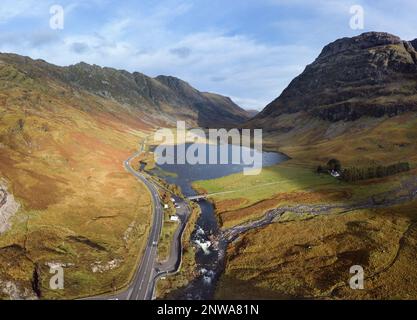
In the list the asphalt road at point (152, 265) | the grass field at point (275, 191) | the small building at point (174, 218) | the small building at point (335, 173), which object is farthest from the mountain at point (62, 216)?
the small building at point (335, 173)

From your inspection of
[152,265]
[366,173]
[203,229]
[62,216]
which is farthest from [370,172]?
[62,216]

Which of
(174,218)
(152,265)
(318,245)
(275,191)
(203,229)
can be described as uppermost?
(275,191)

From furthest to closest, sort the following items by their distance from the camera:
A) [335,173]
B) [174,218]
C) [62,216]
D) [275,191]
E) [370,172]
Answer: [335,173], [370,172], [275,191], [174,218], [62,216]

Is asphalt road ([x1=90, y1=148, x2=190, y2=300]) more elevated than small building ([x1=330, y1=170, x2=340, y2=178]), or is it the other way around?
small building ([x1=330, y1=170, x2=340, y2=178])

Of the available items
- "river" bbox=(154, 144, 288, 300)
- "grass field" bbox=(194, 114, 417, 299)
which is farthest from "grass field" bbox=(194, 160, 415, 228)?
"river" bbox=(154, 144, 288, 300)

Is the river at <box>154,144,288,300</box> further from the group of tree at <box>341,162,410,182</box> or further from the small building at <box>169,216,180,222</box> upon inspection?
Result: the group of tree at <box>341,162,410,182</box>

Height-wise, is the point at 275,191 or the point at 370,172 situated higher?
the point at 370,172

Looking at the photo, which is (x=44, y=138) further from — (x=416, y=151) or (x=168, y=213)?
(x=416, y=151)

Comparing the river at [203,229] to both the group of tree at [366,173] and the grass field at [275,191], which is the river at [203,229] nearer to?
the grass field at [275,191]

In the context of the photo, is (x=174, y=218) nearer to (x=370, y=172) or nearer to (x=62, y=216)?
(x=62, y=216)

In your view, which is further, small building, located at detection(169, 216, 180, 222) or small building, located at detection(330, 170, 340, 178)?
small building, located at detection(330, 170, 340, 178)

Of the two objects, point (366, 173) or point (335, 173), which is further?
point (335, 173)

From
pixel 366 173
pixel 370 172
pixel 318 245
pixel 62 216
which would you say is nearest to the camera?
pixel 318 245
